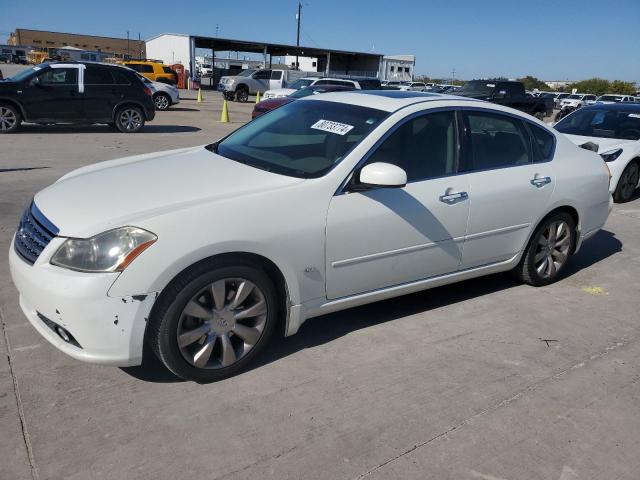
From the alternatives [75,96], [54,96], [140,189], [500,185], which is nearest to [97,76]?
[75,96]

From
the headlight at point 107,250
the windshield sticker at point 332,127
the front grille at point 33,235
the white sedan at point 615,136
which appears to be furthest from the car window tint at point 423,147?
the white sedan at point 615,136

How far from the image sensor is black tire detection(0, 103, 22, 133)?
11992 millimetres

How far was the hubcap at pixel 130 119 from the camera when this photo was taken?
1355cm

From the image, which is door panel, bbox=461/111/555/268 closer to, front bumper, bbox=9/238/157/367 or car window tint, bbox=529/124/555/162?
car window tint, bbox=529/124/555/162

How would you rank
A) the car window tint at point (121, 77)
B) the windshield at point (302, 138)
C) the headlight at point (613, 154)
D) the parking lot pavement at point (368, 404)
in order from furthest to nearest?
the car window tint at point (121, 77) → the headlight at point (613, 154) → the windshield at point (302, 138) → the parking lot pavement at point (368, 404)

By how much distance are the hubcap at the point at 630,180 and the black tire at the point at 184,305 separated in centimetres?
743

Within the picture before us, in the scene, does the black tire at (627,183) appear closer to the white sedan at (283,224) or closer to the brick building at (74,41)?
the white sedan at (283,224)

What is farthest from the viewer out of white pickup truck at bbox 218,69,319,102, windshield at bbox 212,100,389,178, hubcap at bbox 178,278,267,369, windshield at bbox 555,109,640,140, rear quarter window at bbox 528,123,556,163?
white pickup truck at bbox 218,69,319,102

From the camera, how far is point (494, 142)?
13.8ft

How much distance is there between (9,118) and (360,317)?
37.1ft

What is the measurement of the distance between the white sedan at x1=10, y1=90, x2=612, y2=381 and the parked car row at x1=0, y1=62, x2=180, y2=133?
32.5ft

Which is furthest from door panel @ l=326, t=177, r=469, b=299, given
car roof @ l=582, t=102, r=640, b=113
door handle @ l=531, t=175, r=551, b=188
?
car roof @ l=582, t=102, r=640, b=113

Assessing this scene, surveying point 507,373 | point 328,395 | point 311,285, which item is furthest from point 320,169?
point 507,373

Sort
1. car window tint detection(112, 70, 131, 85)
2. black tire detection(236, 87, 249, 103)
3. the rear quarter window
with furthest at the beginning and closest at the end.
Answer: black tire detection(236, 87, 249, 103)
car window tint detection(112, 70, 131, 85)
the rear quarter window
